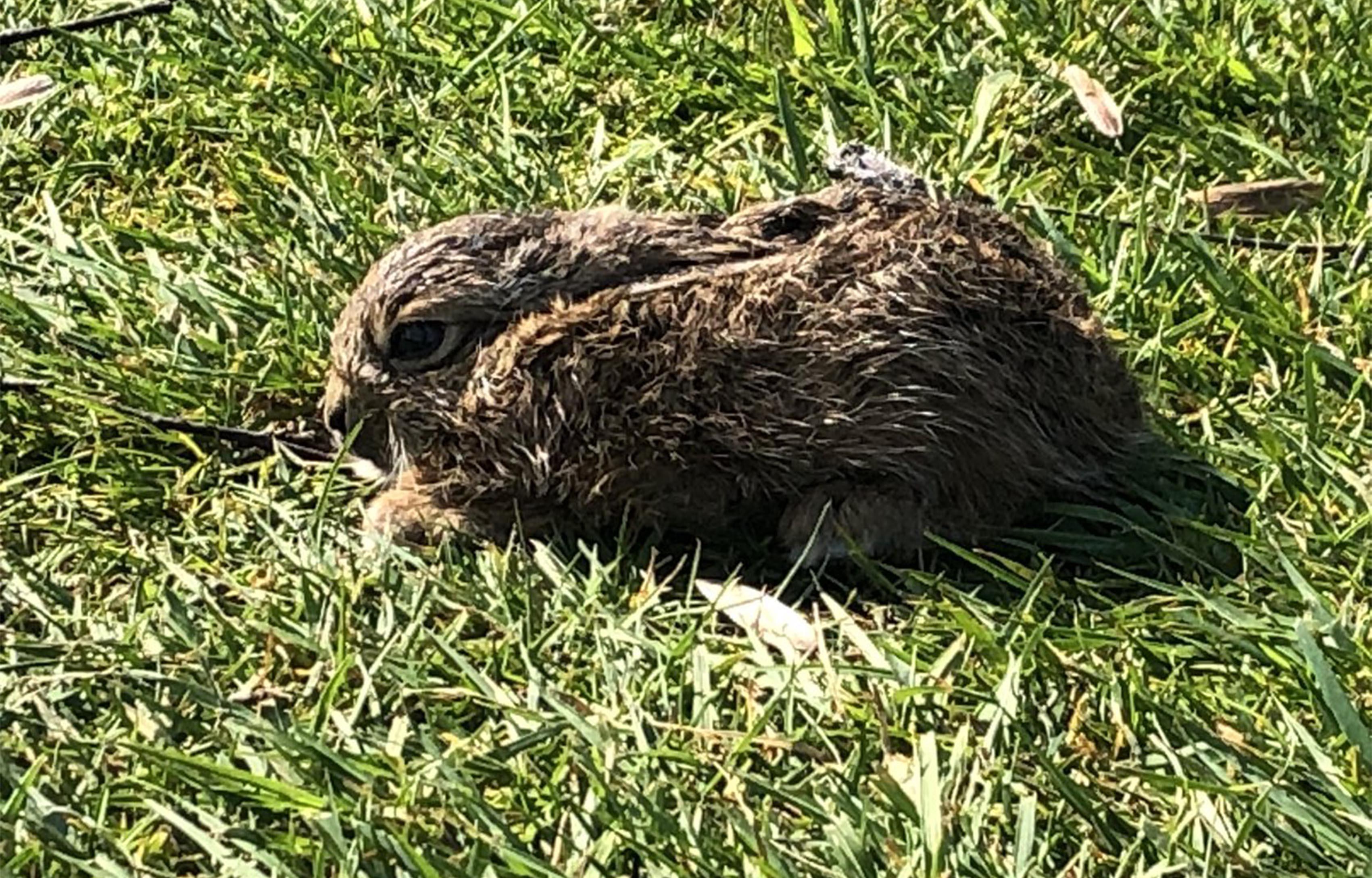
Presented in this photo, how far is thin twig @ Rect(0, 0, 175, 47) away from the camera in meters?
4.57

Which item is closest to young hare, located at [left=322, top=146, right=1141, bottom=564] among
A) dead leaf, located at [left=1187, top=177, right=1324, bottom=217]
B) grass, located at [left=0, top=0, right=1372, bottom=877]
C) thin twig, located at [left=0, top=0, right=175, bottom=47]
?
grass, located at [left=0, top=0, right=1372, bottom=877]

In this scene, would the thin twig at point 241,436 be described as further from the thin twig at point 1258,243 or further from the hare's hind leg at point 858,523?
the thin twig at point 1258,243

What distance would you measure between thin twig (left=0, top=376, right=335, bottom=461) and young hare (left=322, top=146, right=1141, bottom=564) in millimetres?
196

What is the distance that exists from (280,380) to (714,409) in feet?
3.00

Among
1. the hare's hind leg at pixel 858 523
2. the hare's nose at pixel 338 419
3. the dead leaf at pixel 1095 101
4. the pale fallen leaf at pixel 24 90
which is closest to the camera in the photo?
the hare's hind leg at pixel 858 523

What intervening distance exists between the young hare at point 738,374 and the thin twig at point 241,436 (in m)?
0.20

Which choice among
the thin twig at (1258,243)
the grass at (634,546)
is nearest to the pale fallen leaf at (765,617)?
the grass at (634,546)

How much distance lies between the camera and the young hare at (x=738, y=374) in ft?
10.7

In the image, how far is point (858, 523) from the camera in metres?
3.29

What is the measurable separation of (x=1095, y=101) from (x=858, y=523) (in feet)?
5.15

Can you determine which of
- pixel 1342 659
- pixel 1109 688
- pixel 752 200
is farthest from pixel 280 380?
pixel 1342 659

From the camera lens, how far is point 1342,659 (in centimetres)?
300

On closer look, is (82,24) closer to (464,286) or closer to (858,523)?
(464,286)

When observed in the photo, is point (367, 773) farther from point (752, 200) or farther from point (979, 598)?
point (752, 200)
